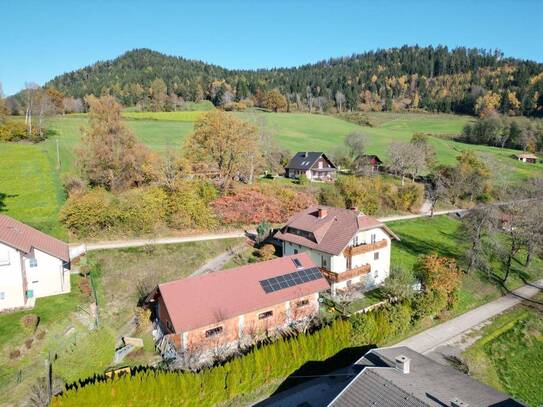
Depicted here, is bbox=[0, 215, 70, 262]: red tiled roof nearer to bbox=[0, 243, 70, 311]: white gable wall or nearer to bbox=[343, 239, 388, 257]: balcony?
bbox=[0, 243, 70, 311]: white gable wall

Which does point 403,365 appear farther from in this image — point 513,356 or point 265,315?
point 513,356

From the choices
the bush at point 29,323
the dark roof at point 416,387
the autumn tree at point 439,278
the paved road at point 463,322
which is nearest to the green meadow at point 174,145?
the bush at point 29,323

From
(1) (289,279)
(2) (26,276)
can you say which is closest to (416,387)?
(1) (289,279)

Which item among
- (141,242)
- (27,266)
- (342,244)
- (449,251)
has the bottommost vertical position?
(449,251)

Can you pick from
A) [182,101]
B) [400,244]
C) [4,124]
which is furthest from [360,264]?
[182,101]

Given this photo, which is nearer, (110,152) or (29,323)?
(29,323)

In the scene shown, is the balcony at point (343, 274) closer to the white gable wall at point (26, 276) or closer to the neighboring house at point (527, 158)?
the white gable wall at point (26, 276)

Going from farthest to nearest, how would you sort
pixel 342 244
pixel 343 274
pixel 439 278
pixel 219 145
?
pixel 219 145, pixel 342 244, pixel 343 274, pixel 439 278
